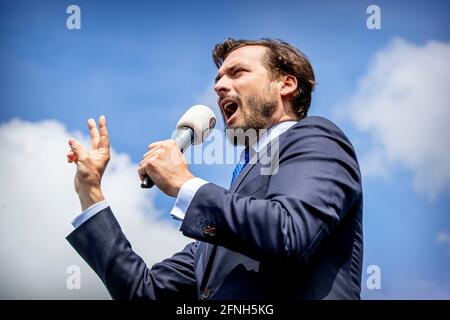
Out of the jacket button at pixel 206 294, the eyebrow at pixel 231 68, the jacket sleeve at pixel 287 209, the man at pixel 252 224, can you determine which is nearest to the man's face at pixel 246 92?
the eyebrow at pixel 231 68

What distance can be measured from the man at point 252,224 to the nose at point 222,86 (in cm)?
44

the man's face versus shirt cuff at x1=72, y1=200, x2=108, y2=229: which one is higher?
the man's face

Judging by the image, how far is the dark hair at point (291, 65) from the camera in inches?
150

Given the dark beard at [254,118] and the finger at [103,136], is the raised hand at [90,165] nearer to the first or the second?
the finger at [103,136]

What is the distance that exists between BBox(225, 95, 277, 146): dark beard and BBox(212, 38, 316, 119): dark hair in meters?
0.26

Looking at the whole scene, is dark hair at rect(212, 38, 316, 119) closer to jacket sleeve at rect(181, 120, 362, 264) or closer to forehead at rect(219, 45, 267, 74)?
forehead at rect(219, 45, 267, 74)

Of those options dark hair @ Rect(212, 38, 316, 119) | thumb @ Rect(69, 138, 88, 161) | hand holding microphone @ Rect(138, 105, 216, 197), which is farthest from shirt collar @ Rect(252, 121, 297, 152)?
thumb @ Rect(69, 138, 88, 161)

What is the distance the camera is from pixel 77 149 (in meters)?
2.90

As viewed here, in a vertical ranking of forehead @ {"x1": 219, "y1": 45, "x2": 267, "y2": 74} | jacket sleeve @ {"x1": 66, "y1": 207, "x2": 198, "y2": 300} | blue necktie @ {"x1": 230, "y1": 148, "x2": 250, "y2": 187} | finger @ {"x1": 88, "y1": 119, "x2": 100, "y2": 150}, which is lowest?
jacket sleeve @ {"x1": 66, "y1": 207, "x2": 198, "y2": 300}

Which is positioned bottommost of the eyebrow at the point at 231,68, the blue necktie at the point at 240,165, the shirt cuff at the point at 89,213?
the shirt cuff at the point at 89,213

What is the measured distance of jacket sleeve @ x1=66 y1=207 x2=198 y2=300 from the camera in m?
2.91

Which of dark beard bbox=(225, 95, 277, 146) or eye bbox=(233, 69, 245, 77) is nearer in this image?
dark beard bbox=(225, 95, 277, 146)

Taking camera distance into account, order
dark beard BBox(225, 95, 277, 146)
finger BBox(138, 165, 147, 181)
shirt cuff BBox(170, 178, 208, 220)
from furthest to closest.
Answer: dark beard BBox(225, 95, 277, 146)
finger BBox(138, 165, 147, 181)
shirt cuff BBox(170, 178, 208, 220)
